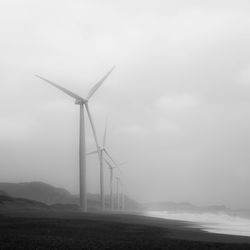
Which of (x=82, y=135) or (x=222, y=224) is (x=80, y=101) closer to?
(x=82, y=135)

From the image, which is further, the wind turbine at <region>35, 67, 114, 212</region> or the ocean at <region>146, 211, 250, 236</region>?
the wind turbine at <region>35, 67, 114, 212</region>

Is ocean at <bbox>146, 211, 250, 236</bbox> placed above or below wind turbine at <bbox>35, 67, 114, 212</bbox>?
below

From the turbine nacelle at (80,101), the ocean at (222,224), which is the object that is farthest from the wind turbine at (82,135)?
the ocean at (222,224)

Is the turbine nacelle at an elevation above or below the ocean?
above

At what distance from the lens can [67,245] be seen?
91.4ft

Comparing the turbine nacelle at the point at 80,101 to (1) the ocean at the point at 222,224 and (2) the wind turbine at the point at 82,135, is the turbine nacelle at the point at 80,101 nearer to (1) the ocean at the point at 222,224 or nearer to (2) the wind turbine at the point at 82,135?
(2) the wind turbine at the point at 82,135

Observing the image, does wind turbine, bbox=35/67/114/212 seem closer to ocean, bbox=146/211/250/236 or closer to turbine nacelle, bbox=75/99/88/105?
turbine nacelle, bbox=75/99/88/105

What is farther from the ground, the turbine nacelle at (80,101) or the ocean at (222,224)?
the turbine nacelle at (80,101)

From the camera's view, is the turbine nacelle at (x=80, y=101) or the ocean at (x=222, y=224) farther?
the turbine nacelle at (x=80, y=101)

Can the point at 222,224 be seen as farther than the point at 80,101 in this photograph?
No

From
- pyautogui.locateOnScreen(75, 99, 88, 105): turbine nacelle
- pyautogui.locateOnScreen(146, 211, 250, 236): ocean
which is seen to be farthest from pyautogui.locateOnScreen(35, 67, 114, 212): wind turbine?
pyautogui.locateOnScreen(146, 211, 250, 236): ocean

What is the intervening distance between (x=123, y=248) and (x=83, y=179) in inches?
2007

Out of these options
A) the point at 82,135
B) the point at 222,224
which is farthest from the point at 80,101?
the point at 222,224

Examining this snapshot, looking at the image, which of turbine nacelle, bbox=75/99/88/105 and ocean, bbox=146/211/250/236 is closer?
ocean, bbox=146/211/250/236
